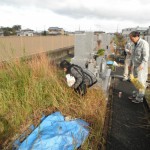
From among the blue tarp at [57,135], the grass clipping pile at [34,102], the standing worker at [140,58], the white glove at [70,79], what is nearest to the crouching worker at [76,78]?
the white glove at [70,79]

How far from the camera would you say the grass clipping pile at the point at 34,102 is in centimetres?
Answer: 313

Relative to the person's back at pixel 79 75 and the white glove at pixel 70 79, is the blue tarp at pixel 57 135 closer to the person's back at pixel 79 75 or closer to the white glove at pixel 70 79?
the white glove at pixel 70 79

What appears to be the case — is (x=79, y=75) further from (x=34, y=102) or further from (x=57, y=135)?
(x=57, y=135)

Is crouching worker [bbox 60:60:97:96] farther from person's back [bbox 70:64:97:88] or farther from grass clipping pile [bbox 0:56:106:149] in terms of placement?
grass clipping pile [bbox 0:56:106:149]

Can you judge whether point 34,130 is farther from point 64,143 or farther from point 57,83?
point 57,83

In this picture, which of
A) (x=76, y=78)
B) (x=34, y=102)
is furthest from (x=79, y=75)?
(x=34, y=102)

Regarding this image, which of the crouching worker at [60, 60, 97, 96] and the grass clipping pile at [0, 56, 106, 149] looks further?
the crouching worker at [60, 60, 97, 96]

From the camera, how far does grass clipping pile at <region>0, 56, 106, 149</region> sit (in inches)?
123

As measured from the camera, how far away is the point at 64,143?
273 cm

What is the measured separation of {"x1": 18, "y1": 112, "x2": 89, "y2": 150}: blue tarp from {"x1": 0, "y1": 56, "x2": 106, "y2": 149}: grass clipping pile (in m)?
A: 0.16

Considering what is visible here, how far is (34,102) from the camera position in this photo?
3.57 m

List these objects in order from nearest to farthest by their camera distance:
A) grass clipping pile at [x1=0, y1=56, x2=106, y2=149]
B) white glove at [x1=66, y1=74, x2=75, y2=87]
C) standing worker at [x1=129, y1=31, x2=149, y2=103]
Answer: grass clipping pile at [x1=0, y1=56, x2=106, y2=149]
white glove at [x1=66, y1=74, x2=75, y2=87]
standing worker at [x1=129, y1=31, x2=149, y2=103]

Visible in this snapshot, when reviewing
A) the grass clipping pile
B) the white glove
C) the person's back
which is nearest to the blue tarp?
the grass clipping pile

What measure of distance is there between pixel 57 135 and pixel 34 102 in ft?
3.05
